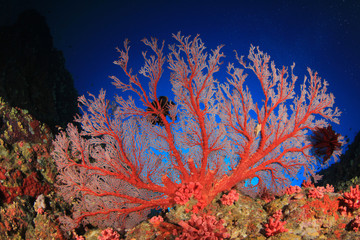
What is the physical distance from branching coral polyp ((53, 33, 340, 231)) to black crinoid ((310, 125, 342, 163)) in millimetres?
123

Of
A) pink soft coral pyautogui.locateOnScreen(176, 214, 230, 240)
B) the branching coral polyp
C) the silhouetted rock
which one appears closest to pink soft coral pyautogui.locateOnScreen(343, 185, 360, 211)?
the branching coral polyp

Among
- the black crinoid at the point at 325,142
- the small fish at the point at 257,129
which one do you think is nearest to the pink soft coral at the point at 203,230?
the small fish at the point at 257,129

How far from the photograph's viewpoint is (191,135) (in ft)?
12.5

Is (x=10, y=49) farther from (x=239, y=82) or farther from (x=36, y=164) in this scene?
(x=239, y=82)

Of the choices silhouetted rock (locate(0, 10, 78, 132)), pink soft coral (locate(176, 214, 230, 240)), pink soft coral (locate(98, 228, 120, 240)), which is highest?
silhouetted rock (locate(0, 10, 78, 132))

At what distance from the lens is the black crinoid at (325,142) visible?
3.73 meters

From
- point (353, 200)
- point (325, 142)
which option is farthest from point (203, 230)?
point (325, 142)

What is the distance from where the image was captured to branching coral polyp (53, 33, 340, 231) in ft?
12.2

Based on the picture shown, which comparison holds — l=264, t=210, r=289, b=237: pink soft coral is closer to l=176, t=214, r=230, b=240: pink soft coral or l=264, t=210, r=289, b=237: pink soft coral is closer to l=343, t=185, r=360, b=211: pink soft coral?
l=176, t=214, r=230, b=240: pink soft coral

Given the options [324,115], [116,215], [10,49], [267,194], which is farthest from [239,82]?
[10,49]

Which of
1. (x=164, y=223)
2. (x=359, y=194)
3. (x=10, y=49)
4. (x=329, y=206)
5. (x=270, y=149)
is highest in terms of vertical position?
(x=10, y=49)

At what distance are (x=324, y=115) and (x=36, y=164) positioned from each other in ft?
21.4

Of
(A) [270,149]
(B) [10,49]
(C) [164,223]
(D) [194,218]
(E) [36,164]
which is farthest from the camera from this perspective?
(B) [10,49]

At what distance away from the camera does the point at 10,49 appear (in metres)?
8.07
